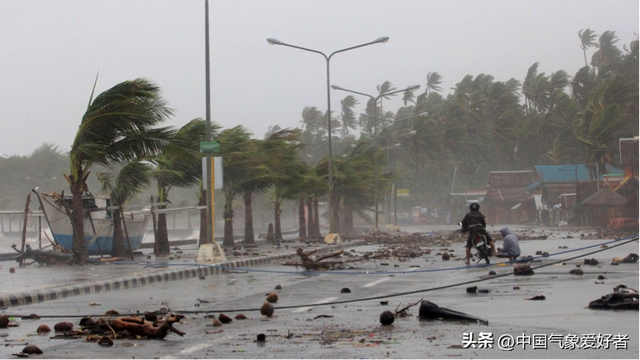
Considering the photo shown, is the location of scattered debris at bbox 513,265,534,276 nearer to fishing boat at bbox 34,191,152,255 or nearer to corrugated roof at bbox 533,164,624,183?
fishing boat at bbox 34,191,152,255

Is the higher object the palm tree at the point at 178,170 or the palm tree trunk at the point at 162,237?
the palm tree at the point at 178,170

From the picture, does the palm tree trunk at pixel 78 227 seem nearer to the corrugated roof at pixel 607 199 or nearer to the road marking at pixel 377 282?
the road marking at pixel 377 282

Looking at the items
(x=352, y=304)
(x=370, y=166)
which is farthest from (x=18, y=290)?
(x=370, y=166)

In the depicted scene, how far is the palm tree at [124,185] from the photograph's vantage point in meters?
24.8

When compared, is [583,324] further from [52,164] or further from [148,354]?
[52,164]

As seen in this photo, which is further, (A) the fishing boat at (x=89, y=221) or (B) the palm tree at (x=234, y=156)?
(B) the palm tree at (x=234, y=156)

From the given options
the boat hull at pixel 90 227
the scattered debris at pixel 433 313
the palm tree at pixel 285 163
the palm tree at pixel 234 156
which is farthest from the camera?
the palm tree at pixel 285 163

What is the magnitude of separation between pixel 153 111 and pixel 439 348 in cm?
1616

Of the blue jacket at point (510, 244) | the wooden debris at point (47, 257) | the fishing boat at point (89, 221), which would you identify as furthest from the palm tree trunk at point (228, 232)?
the blue jacket at point (510, 244)

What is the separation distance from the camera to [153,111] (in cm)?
2197

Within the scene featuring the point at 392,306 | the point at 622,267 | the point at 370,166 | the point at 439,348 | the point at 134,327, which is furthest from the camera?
the point at 370,166

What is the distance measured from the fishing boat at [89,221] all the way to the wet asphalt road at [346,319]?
34.4 feet

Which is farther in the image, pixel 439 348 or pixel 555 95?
pixel 555 95

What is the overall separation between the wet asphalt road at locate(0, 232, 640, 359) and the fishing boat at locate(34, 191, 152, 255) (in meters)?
10.5
